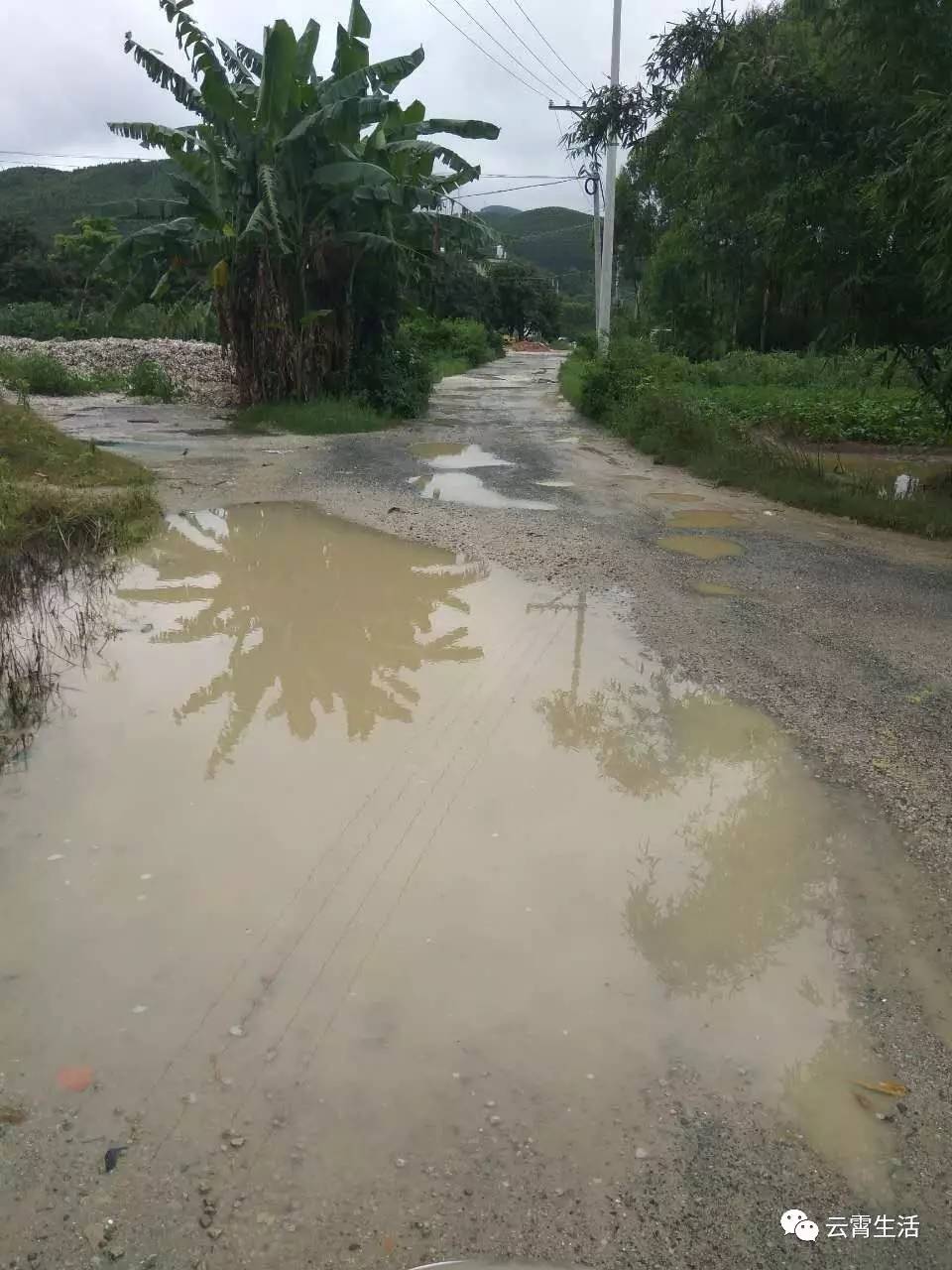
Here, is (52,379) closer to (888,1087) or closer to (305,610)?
(305,610)

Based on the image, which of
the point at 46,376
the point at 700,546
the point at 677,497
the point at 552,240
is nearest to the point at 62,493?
the point at 700,546

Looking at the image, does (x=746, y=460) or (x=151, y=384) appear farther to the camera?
(x=151, y=384)

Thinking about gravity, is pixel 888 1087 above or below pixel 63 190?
below

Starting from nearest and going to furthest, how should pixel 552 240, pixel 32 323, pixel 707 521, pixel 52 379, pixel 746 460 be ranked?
1. pixel 707 521
2. pixel 746 460
3. pixel 52 379
4. pixel 32 323
5. pixel 552 240

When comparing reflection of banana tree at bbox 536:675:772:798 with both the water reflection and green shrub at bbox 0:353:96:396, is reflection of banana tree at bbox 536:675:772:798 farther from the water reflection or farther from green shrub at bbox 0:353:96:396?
green shrub at bbox 0:353:96:396

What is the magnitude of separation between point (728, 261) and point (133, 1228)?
17944 millimetres

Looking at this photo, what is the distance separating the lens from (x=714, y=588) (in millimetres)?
7625

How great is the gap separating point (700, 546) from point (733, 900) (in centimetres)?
576

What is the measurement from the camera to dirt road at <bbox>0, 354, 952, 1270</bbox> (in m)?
2.40

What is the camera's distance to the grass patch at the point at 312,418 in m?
16.4

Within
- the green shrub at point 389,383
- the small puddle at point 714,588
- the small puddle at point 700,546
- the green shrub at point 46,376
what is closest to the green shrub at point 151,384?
the green shrub at point 46,376

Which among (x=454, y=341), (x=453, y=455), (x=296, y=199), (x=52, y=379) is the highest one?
(x=296, y=199)

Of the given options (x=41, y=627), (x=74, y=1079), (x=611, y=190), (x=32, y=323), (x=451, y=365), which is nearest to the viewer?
(x=74, y=1079)

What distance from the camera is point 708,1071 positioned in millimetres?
2838
